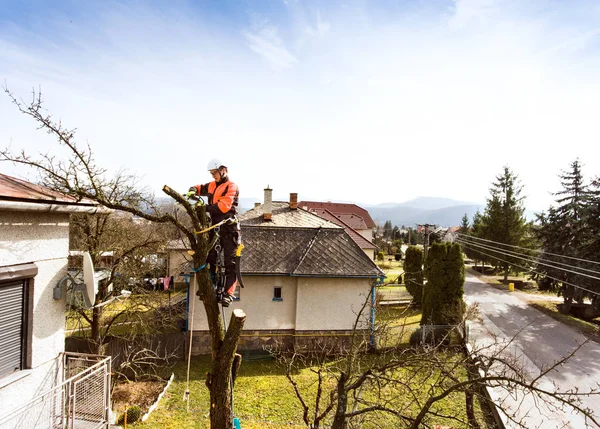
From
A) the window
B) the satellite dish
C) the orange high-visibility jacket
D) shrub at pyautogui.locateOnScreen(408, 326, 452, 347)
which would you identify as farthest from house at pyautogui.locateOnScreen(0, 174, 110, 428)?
shrub at pyautogui.locateOnScreen(408, 326, 452, 347)

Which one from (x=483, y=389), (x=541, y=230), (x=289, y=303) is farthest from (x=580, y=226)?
(x=289, y=303)

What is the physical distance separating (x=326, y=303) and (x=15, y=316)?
43.8 feet

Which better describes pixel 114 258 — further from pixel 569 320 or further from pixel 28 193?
pixel 569 320

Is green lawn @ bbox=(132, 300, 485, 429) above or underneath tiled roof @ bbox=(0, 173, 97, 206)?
underneath

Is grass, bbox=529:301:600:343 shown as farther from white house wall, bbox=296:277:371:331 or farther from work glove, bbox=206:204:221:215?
work glove, bbox=206:204:221:215

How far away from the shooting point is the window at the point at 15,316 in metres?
5.28

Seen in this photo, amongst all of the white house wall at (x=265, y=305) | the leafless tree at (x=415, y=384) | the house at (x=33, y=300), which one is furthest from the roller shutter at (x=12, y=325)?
the white house wall at (x=265, y=305)

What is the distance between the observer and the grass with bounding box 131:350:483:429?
1124 centimetres

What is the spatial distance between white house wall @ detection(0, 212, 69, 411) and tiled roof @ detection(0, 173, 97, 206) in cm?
31

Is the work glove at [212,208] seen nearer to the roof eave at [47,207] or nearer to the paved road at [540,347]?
the roof eave at [47,207]

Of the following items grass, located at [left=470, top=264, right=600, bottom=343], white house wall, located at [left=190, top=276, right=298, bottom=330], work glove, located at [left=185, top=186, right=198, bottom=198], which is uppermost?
work glove, located at [left=185, top=186, right=198, bottom=198]

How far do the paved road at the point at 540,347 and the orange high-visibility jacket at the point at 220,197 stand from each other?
6.33 m

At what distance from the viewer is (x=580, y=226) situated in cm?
2694

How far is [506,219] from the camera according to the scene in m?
39.0
